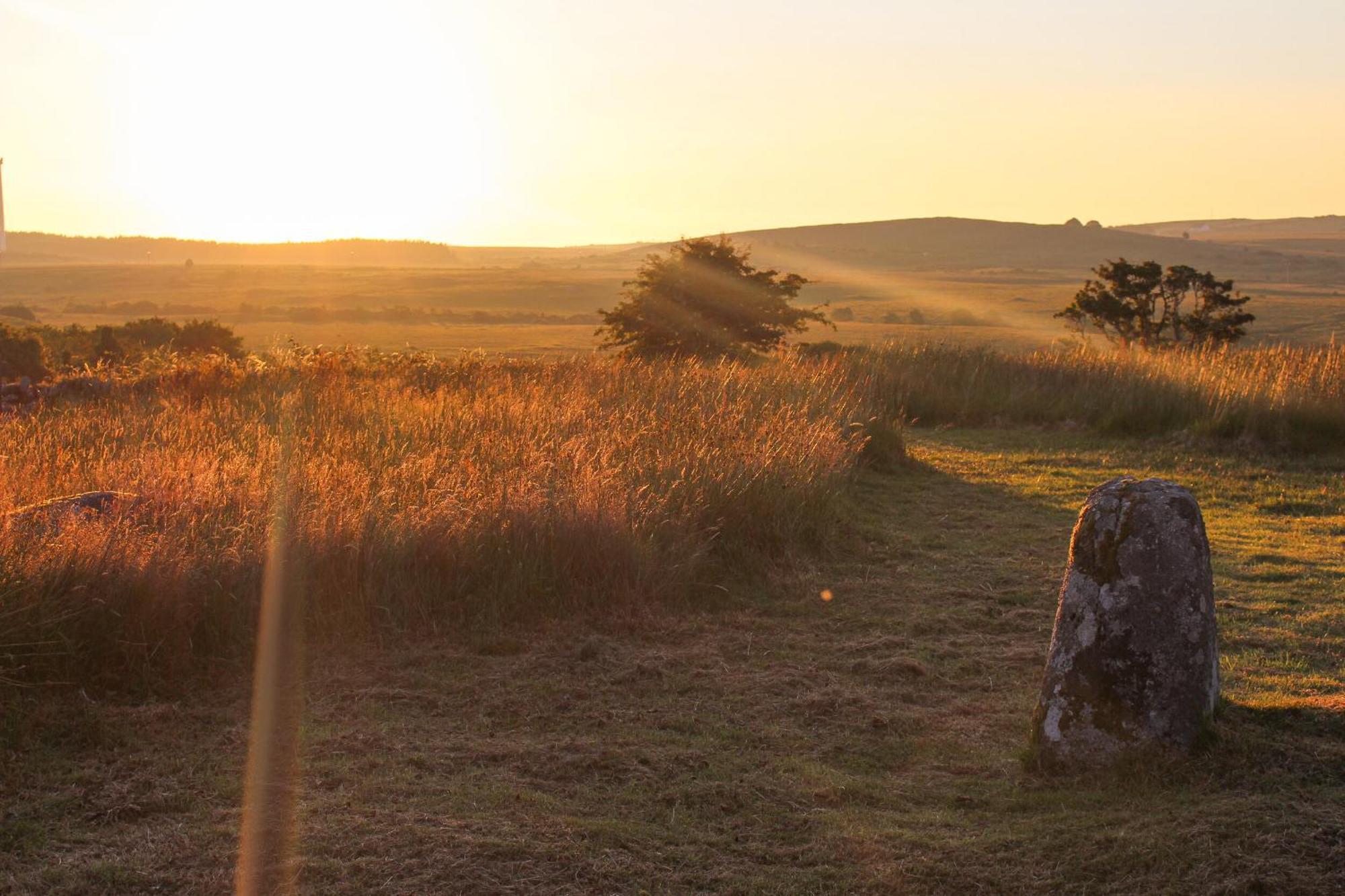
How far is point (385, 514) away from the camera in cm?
760

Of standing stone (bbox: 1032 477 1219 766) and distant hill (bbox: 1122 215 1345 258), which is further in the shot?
distant hill (bbox: 1122 215 1345 258)

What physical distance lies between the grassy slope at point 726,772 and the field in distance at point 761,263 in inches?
526

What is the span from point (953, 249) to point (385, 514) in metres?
140

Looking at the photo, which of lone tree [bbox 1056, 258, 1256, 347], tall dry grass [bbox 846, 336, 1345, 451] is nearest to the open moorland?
tall dry grass [bbox 846, 336, 1345, 451]

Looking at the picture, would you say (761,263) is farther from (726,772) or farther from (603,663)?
Result: (726,772)

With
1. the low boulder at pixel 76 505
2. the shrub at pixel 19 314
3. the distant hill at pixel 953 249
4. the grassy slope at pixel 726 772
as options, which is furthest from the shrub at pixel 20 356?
the distant hill at pixel 953 249

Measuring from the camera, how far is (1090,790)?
4.65 m

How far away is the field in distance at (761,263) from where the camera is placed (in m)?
53.6

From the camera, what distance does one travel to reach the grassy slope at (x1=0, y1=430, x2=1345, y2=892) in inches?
159

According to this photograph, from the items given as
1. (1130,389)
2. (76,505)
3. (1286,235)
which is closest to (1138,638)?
(76,505)

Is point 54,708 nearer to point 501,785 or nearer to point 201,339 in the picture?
point 501,785

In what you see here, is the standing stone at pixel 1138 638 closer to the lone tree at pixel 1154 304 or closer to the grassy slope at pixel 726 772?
the grassy slope at pixel 726 772

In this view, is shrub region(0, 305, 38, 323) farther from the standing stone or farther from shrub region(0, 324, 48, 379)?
the standing stone

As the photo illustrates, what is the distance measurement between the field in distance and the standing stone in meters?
15.5
